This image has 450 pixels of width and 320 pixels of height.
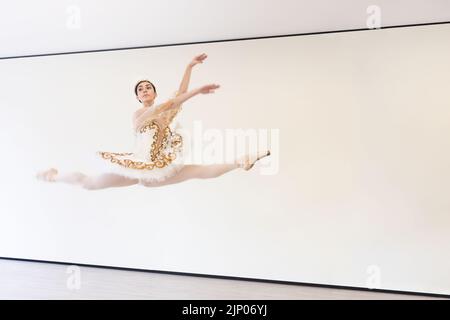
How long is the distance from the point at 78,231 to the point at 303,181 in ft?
7.06

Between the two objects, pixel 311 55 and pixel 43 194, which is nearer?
pixel 311 55

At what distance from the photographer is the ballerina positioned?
2.94 metres

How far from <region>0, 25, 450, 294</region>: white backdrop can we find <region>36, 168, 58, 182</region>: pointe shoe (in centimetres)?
7

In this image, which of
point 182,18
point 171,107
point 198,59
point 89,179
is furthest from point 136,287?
point 182,18

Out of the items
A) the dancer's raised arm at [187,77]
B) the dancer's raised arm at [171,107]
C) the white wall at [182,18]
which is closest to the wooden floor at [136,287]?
the dancer's raised arm at [171,107]

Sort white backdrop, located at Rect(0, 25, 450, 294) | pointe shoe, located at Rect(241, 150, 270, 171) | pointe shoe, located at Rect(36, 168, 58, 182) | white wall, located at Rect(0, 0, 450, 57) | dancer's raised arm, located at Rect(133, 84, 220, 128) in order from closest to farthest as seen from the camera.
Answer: white wall, located at Rect(0, 0, 450, 57) → white backdrop, located at Rect(0, 25, 450, 294) → pointe shoe, located at Rect(241, 150, 270, 171) → dancer's raised arm, located at Rect(133, 84, 220, 128) → pointe shoe, located at Rect(36, 168, 58, 182)

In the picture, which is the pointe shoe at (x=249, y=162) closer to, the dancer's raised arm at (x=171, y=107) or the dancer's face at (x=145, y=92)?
the dancer's raised arm at (x=171, y=107)

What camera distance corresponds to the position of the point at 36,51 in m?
3.24

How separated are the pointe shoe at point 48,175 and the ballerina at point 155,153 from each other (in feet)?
1.76

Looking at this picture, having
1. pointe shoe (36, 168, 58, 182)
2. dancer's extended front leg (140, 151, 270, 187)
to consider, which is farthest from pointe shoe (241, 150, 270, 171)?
pointe shoe (36, 168, 58, 182)

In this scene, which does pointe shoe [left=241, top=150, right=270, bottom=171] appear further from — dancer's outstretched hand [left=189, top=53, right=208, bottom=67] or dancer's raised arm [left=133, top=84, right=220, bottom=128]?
dancer's outstretched hand [left=189, top=53, right=208, bottom=67]

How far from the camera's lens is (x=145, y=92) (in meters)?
3.02
